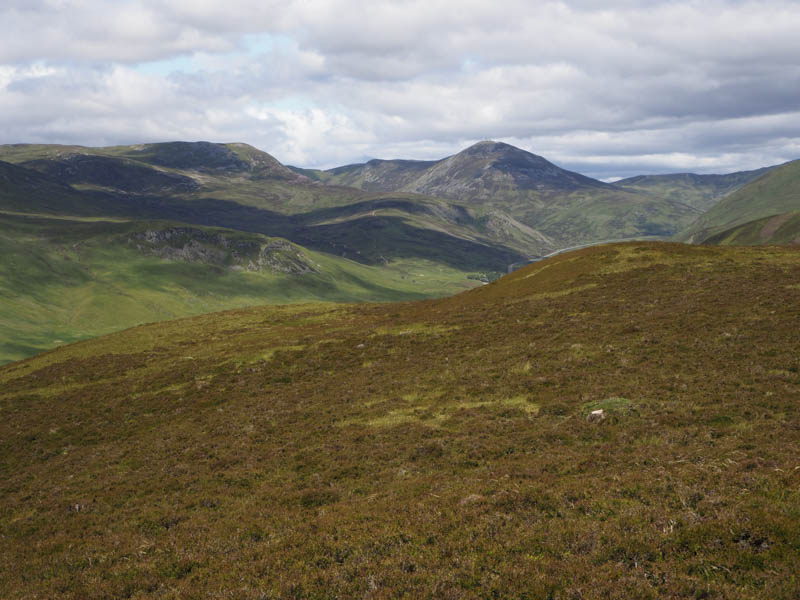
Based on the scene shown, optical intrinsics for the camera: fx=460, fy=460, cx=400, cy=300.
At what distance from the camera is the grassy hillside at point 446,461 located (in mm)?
13766

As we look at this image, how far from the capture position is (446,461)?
24.0m

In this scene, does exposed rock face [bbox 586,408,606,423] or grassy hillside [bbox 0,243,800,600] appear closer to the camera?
grassy hillside [bbox 0,243,800,600]

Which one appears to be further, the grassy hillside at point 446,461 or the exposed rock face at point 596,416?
the exposed rock face at point 596,416

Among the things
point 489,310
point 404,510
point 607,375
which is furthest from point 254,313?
point 404,510

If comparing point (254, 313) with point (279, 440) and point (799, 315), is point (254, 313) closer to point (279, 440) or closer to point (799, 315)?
point (279, 440)

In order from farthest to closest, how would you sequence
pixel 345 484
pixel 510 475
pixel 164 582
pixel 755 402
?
pixel 755 402 < pixel 345 484 < pixel 510 475 < pixel 164 582

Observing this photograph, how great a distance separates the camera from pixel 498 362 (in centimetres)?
4034

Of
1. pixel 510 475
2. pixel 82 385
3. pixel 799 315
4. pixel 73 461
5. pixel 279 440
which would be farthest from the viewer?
pixel 82 385

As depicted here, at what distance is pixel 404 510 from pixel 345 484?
18.4 feet

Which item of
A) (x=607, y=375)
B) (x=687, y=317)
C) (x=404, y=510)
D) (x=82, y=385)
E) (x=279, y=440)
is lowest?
(x=82, y=385)

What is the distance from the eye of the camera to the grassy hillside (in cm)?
1377

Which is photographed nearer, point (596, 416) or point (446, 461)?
point (446, 461)

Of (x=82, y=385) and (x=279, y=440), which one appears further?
(x=82, y=385)

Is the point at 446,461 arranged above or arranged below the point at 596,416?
below
